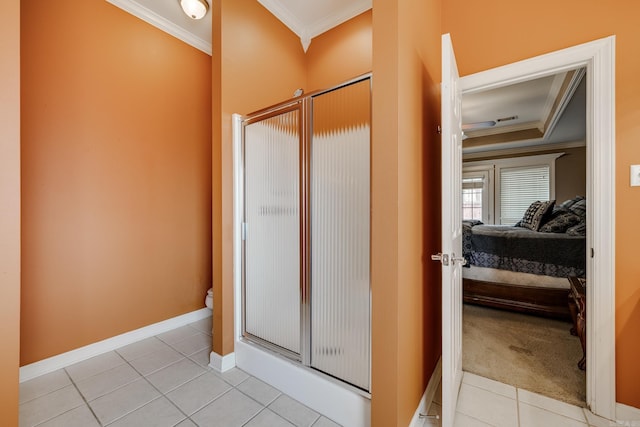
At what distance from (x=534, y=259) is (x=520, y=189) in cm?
396

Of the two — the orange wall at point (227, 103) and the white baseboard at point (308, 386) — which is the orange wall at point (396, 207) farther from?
the orange wall at point (227, 103)

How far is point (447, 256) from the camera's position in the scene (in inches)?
50.0

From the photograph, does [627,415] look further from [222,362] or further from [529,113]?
[529,113]

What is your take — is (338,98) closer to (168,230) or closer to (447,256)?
(447,256)

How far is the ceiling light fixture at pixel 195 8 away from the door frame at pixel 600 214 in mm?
2600

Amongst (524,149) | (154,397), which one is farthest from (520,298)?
(524,149)

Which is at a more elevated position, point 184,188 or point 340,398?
point 184,188

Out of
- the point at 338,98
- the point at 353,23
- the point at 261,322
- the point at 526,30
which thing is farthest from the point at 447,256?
the point at 353,23

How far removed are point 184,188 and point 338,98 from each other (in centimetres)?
196

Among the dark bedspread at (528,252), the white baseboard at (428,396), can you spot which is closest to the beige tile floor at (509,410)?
the white baseboard at (428,396)

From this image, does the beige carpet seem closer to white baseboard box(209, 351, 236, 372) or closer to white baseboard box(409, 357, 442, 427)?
white baseboard box(409, 357, 442, 427)

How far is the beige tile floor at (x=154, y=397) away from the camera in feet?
4.75

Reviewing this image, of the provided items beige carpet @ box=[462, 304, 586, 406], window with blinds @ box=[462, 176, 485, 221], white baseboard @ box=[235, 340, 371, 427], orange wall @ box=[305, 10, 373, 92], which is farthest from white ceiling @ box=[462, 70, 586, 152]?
white baseboard @ box=[235, 340, 371, 427]

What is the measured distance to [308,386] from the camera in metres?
1.55
